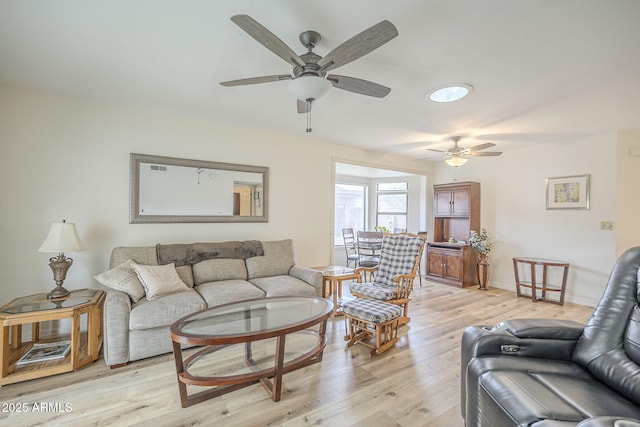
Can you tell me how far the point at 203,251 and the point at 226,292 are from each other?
74 centimetres

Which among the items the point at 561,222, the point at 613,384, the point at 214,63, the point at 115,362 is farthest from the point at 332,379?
the point at 561,222

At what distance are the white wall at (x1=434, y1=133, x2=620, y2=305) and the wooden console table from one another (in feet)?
0.59

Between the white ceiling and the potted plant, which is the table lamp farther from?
the potted plant

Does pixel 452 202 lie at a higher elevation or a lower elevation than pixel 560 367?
higher

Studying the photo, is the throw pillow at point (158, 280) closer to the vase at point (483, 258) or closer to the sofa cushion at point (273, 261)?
the sofa cushion at point (273, 261)

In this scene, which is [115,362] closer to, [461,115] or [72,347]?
[72,347]

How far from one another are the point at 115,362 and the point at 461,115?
13.9ft

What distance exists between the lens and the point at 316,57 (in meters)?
1.94

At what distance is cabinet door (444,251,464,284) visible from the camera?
17.1 ft

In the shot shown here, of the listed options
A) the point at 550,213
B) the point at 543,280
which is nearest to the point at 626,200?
the point at 550,213

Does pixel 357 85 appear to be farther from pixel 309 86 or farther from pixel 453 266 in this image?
pixel 453 266

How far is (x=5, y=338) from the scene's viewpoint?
7.05 ft

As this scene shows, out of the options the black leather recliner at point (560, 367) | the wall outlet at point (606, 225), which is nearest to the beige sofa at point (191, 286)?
the black leather recliner at point (560, 367)

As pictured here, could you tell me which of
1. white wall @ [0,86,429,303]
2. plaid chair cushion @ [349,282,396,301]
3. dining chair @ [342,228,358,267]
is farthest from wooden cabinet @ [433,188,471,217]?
white wall @ [0,86,429,303]
